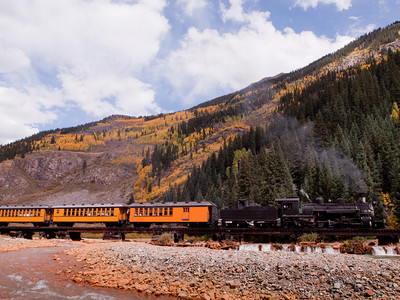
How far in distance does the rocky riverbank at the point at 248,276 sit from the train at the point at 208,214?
11.1m

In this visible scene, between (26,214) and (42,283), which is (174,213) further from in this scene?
(26,214)

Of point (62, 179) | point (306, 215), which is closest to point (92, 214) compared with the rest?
point (306, 215)

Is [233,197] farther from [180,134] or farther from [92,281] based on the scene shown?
[180,134]

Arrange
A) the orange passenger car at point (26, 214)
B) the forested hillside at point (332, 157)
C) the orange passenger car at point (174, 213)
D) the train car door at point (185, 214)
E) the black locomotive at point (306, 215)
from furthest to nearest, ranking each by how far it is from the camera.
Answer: the forested hillside at point (332, 157) < the orange passenger car at point (26, 214) < the train car door at point (185, 214) < the orange passenger car at point (174, 213) < the black locomotive at point (306, 215)

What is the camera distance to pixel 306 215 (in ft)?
89.4

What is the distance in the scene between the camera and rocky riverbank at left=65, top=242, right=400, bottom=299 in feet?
41.1

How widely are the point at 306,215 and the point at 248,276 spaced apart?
1487cm

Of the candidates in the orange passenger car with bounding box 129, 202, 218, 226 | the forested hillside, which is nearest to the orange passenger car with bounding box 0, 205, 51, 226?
the orange passenger car with bounding box 129, 202, 218, 226

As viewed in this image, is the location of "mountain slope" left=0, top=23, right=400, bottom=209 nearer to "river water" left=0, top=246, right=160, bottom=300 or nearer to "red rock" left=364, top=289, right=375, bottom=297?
"river water" left=0, top=246, right=160, bottom=300

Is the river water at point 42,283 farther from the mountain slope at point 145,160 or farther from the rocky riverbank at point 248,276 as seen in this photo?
the mountain slope at point 145,160

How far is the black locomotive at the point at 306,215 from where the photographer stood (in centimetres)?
2597

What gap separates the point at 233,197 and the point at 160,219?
23510mm

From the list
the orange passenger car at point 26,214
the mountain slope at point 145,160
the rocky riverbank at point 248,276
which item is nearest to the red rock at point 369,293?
the rocky riverbank at point 248,276

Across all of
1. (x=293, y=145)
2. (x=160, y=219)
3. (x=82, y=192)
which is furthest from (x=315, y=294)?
(x=82, y=192)
